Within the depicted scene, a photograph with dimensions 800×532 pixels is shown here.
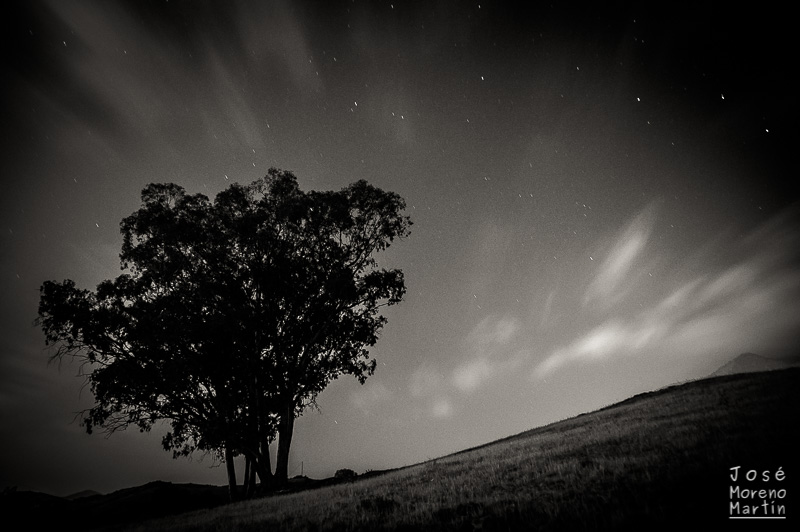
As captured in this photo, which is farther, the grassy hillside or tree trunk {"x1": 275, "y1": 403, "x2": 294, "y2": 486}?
tree trunk {"x1": 275, "y1": 403, "x2": 294, "y2": 486}

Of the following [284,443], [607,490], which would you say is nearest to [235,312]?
[284,443]

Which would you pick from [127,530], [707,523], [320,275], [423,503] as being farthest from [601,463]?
[320,275]

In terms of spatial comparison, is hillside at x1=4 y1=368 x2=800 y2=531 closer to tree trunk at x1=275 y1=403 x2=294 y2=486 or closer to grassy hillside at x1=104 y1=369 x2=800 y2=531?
grassy hillside at x1=104 y1=369 x2=800 y2=531

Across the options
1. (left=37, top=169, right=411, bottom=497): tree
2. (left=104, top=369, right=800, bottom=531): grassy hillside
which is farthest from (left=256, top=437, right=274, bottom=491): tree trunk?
(left=104, top=369, right=800, bottom=531): grassy hillside

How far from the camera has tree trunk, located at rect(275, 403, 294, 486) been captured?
1758 centimetres

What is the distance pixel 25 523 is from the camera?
13500 millimetres

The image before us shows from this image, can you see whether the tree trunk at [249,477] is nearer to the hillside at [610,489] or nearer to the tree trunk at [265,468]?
the tree trunk at [265,468]

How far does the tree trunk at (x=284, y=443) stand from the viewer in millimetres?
17578

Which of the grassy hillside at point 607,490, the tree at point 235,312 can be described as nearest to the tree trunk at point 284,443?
the tree at point 235,312

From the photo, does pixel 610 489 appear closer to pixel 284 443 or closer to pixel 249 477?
pixel 284 443

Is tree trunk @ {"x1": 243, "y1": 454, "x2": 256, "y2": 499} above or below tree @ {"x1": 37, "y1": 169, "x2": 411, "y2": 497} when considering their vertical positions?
below

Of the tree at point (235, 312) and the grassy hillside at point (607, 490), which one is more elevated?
the tree at point (235, 312)

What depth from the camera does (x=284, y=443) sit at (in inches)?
711

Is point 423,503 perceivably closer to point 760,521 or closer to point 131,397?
point 760,521
